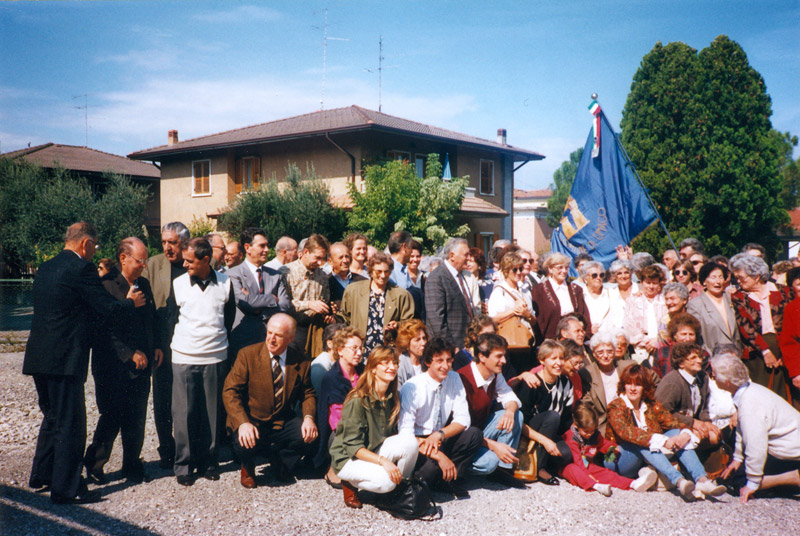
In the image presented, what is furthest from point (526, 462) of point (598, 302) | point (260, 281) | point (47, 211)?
point (47, 211)

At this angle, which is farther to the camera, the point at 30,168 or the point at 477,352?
the point at 30,168

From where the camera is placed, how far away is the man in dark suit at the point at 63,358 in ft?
14.6

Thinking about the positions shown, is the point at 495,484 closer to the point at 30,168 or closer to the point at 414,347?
the point at 414,347

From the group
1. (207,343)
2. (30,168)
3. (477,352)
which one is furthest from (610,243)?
(30,168)

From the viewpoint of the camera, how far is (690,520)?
451 cm

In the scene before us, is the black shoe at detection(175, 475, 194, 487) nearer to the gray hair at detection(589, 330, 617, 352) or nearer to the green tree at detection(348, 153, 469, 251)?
the gray hair at detection(589, 330, 617, 352)

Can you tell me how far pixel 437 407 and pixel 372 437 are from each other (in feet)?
2.03

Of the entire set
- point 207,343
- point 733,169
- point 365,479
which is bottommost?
point 365,479

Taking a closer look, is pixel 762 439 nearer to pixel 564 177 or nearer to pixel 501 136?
pixel 501 136

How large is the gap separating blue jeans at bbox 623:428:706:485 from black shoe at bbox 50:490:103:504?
437 cm

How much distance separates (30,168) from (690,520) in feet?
83.7

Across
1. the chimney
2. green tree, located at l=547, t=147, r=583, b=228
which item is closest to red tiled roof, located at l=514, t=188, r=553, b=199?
green tree, located at l=547, t=147, r=583, b=228

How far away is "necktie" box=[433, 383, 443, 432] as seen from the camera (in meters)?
4.98

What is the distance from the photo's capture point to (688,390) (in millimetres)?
5438
